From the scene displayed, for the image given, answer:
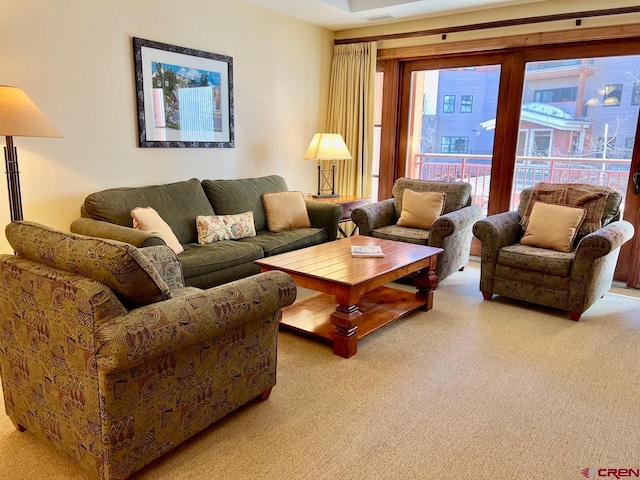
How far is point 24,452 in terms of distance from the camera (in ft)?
6.29

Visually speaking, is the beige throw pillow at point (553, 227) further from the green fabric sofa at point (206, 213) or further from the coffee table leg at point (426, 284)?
the green fabric sofa at point (206, 213)

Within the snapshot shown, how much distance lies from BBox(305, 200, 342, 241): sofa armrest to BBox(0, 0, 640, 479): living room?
79cm

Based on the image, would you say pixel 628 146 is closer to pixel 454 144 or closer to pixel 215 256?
pixel 454 144

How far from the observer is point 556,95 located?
4398 mm

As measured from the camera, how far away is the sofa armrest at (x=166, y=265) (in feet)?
8.19

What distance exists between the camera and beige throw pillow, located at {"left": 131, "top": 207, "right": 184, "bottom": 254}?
3.28m

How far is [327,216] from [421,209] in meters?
0.88

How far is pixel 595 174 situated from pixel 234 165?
3.36m

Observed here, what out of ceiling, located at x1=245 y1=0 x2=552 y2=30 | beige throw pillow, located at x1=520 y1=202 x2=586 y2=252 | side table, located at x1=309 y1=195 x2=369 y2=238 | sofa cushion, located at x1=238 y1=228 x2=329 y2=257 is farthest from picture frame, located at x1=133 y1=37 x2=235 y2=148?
beige throw pillow, located at x1=520 y1=202 x2=586 y2=252

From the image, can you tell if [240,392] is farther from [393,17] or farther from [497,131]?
[393,17]

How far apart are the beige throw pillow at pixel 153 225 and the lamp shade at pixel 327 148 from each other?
1.91 metres

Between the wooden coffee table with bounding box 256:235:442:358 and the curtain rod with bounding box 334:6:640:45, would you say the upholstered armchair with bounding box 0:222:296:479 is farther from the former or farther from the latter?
the curtain rod with bounding box 334:6:640:45

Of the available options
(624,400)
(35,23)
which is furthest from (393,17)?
(624,400)

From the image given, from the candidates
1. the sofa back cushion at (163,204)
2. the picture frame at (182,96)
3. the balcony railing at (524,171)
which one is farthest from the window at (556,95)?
the sofa back cushion at (163,204)
